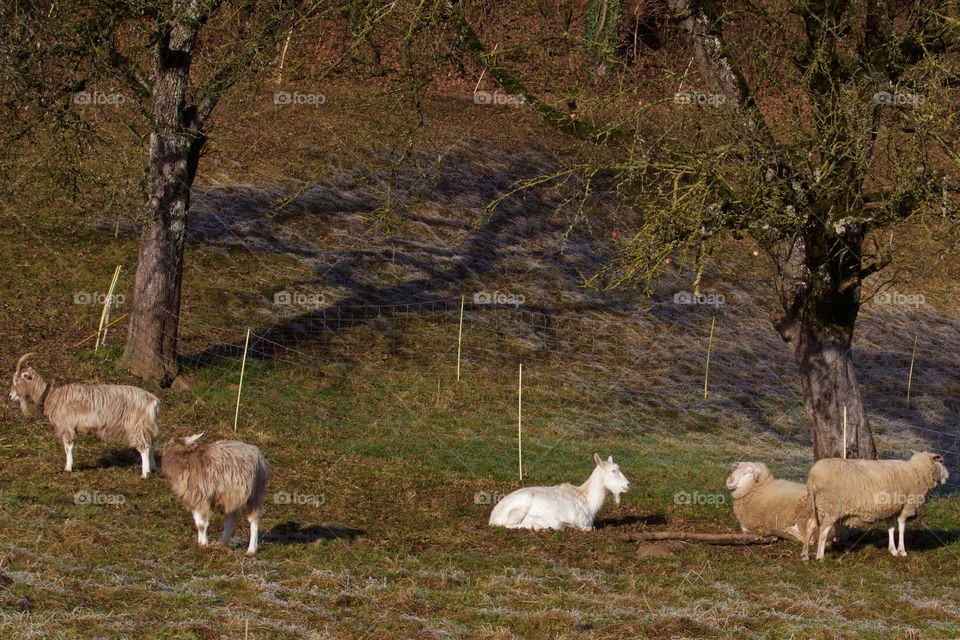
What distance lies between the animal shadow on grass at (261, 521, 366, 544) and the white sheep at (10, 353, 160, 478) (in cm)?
271

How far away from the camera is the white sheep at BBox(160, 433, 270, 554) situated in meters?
11.4

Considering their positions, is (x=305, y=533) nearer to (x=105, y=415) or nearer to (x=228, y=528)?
(x=228, y=528)

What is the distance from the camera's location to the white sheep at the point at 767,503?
14.9m

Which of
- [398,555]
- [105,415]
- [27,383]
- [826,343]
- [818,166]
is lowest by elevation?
[398,555]

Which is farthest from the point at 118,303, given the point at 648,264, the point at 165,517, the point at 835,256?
the point at 835,256

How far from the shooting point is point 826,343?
16.9 m

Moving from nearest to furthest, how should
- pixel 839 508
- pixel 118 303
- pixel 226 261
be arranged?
pixel 839 508
pixel 118 303
pixel 226 261

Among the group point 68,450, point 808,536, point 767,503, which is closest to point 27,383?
point 68,450

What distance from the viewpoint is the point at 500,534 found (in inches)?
557

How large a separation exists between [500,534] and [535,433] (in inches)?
282

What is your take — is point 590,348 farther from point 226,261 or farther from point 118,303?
point 118,303

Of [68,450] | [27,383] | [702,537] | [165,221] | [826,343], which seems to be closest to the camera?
[702,537]

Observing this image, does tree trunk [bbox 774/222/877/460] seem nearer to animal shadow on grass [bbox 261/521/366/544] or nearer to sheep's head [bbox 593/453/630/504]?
sheep's head [bbox 593/453/630/504]

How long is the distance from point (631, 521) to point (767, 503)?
1879mm
